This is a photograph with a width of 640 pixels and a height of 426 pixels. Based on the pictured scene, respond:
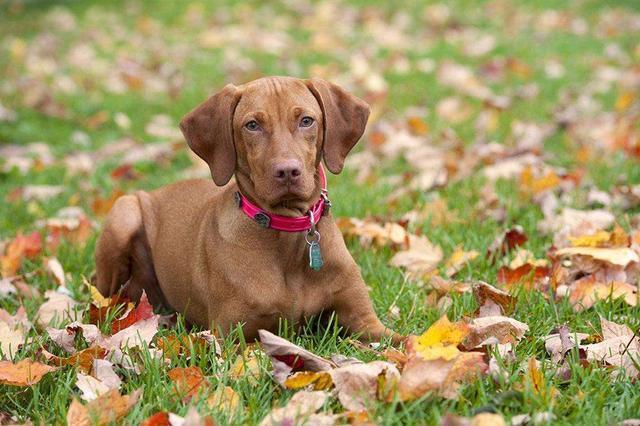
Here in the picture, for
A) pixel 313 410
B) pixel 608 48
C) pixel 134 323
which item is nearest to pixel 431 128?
pixel 608 48

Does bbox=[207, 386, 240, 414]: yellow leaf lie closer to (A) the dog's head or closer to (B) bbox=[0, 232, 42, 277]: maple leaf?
(A) the dog's head

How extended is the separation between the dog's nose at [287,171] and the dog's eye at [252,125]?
0.81ft

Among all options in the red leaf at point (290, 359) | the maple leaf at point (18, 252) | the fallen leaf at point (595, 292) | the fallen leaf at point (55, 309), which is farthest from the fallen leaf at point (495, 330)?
the maple leaf at point (18, 252)

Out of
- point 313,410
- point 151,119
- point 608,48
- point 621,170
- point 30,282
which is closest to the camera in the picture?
point 313,410

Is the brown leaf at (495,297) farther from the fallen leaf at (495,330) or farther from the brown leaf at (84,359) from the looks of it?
the brown leaf at (84,359)

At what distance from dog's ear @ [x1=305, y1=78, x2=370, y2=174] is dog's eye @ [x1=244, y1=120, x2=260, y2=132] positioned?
311 mm

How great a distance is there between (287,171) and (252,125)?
11.9 inches

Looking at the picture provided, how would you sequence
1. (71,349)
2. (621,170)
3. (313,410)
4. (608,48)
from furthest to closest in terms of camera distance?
1. (608,48)
2. (621,170)
3. (71,349)
4. (313,410)

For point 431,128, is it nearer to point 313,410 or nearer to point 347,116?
point 347,116

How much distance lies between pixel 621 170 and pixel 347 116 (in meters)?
2.85

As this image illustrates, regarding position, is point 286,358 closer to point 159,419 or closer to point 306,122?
point 159,419

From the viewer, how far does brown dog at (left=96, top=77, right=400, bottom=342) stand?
343 centimetres

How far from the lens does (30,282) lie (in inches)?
184

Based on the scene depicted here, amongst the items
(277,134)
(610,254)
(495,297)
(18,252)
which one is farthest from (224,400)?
(18,252)
